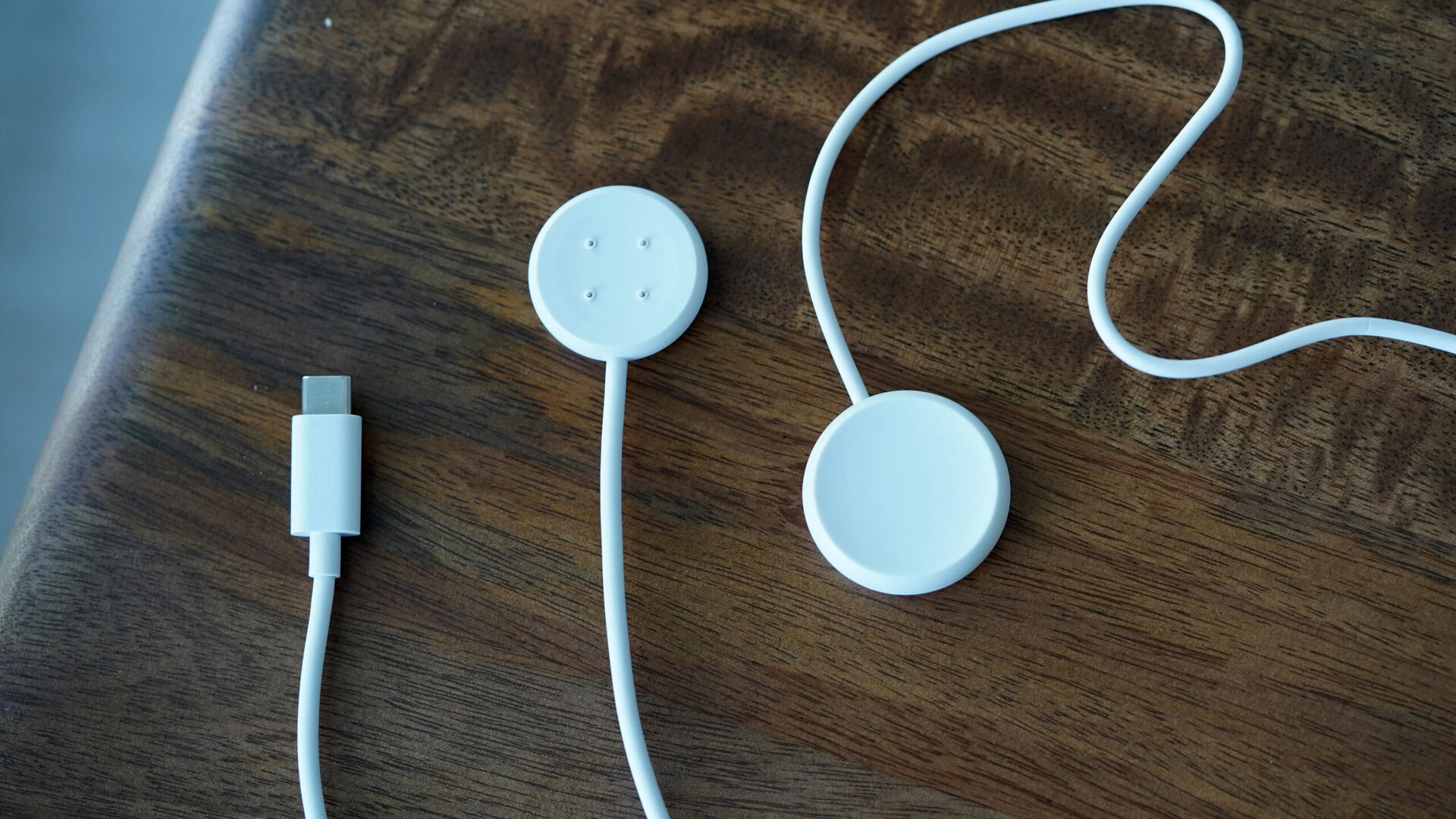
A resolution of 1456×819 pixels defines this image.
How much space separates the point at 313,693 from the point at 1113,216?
1.41 feet

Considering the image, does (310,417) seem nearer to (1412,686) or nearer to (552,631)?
(552,631)

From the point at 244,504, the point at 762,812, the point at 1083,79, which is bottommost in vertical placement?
the point at 762,812

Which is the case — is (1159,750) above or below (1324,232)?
below

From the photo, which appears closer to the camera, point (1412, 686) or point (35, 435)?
point (1412, 686)

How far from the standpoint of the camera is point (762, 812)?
408 millimetres

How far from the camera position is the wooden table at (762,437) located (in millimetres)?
408

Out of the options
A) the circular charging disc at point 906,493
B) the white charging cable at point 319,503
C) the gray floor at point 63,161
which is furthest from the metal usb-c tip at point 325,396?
the gray floor at point 63,161

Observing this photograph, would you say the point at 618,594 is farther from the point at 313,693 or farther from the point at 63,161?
the point at 63,161

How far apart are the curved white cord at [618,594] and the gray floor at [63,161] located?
0.73 m

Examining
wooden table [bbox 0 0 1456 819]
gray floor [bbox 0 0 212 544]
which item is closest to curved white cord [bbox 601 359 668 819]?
wooden table [bbox 0 0 1456 819]

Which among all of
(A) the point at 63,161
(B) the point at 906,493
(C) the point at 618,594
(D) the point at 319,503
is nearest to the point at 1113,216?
(B) the point at 906,493

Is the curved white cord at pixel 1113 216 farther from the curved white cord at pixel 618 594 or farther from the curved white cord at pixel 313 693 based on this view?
the curved white cord at pixel 313 693

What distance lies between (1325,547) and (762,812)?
27 centimetres

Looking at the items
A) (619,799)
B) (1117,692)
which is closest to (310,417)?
(619,799)
